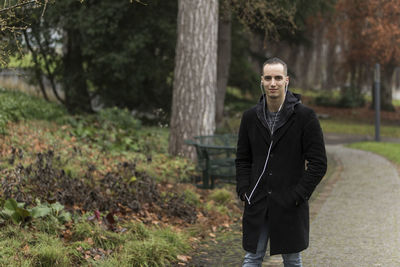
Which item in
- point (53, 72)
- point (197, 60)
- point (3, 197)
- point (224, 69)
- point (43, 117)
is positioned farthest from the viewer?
point (224, 69)

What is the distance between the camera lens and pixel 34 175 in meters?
7.39

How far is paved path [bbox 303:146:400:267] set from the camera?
6188 mm

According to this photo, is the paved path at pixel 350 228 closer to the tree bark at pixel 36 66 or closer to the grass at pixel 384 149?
the grass at pixel 384 149

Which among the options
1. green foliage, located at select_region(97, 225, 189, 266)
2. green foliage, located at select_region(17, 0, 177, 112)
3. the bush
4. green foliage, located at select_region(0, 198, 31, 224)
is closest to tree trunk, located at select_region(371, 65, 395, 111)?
the bush

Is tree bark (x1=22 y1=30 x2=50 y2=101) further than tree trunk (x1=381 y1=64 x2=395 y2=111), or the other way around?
tree trunk (x1=381 y1=64 x2=395 y2=111)

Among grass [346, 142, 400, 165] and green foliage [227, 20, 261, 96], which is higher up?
green foliage [227, 20, 261, 96]

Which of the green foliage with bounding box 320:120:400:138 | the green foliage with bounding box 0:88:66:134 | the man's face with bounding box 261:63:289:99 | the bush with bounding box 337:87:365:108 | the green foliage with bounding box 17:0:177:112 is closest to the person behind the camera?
the man's face with bounding box 261:63:289:99

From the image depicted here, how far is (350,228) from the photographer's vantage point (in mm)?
7590

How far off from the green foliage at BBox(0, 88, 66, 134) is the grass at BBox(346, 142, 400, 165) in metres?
8.27

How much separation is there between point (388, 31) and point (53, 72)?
17.8 meters

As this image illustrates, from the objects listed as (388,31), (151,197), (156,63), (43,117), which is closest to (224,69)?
(156,63)

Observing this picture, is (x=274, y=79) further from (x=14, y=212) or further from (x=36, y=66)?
(x=36, y=66)

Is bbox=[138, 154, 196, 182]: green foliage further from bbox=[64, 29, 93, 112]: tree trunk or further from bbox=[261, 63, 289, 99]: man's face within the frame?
bbox=[64, 29, 93, 112]: tree trunk

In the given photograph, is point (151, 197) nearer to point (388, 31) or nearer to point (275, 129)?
point (275, 129)
